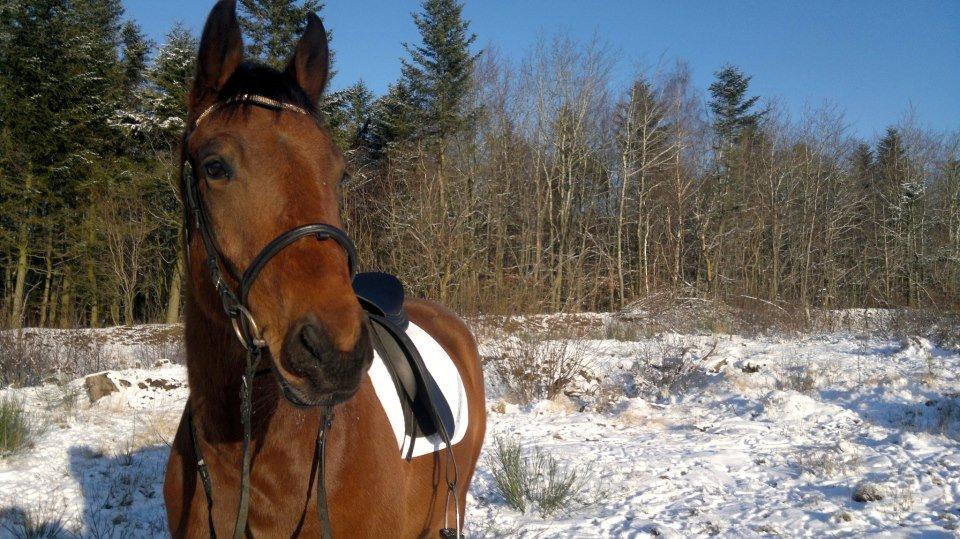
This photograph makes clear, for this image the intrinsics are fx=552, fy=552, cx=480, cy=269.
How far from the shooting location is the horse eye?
4.89ft

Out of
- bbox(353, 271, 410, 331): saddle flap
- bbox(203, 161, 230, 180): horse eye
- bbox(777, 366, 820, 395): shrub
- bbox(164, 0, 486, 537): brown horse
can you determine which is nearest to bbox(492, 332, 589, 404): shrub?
bbox(777, 366, 820, 395): shrub

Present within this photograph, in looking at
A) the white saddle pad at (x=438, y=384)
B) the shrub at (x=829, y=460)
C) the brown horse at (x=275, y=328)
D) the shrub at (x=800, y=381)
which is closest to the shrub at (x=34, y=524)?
the brown horse at (x=275, y=328)

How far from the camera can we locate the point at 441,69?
25.4m

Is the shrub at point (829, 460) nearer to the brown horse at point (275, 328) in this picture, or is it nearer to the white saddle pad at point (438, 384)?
the white saddle pad at point (438, 384)

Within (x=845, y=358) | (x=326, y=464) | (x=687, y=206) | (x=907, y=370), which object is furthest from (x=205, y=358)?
(x=687, y=206)

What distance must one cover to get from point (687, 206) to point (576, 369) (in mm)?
21882

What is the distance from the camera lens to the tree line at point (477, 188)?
1869cm

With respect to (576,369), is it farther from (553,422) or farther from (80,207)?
(80,207)

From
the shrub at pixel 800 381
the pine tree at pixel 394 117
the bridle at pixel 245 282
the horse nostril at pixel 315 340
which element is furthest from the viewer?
the pine tree at pixel 394 117

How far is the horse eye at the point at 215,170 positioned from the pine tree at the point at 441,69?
23.9 m

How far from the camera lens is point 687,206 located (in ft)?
91.7

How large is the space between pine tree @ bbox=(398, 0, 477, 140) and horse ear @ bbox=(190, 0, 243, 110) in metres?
23.6

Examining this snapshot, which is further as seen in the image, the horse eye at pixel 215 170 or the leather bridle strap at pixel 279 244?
the horse eye at pixel 215 170

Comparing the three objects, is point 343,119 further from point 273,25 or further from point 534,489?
point 534,489
